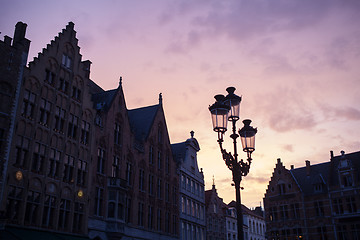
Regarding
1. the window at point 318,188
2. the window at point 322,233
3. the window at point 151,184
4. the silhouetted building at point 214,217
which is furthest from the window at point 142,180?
the window at point 318,188

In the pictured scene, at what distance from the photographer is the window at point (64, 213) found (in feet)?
87.5

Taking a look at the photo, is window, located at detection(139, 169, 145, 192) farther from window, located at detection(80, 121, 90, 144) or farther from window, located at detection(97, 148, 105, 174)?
window, located at detection(80, 121, 90, 144)

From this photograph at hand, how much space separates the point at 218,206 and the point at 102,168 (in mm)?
33039

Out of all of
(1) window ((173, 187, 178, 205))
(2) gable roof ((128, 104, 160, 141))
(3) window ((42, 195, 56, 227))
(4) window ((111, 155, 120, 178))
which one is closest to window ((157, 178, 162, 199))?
(1) window ((173, 187, 178, 205))

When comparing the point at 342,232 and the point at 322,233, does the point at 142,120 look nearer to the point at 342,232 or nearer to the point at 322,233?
the point at 322,233

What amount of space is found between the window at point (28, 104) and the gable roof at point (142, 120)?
48.7 ft

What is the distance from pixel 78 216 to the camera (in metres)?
28.2

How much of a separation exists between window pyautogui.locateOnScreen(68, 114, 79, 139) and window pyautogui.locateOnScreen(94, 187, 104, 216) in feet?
17.2

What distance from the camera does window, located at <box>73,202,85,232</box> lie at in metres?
27.9

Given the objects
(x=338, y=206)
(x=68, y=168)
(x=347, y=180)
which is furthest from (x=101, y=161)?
(x=347, y=180)

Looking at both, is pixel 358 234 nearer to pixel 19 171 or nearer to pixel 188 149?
pixel 188 149

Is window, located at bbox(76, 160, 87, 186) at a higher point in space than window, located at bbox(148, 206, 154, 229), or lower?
higher

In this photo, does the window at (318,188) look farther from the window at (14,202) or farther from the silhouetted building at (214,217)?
the window at (14,202)

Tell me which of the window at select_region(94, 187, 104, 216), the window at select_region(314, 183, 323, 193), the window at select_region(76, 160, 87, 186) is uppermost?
the window at select_region(314, 183, 323, 193)
